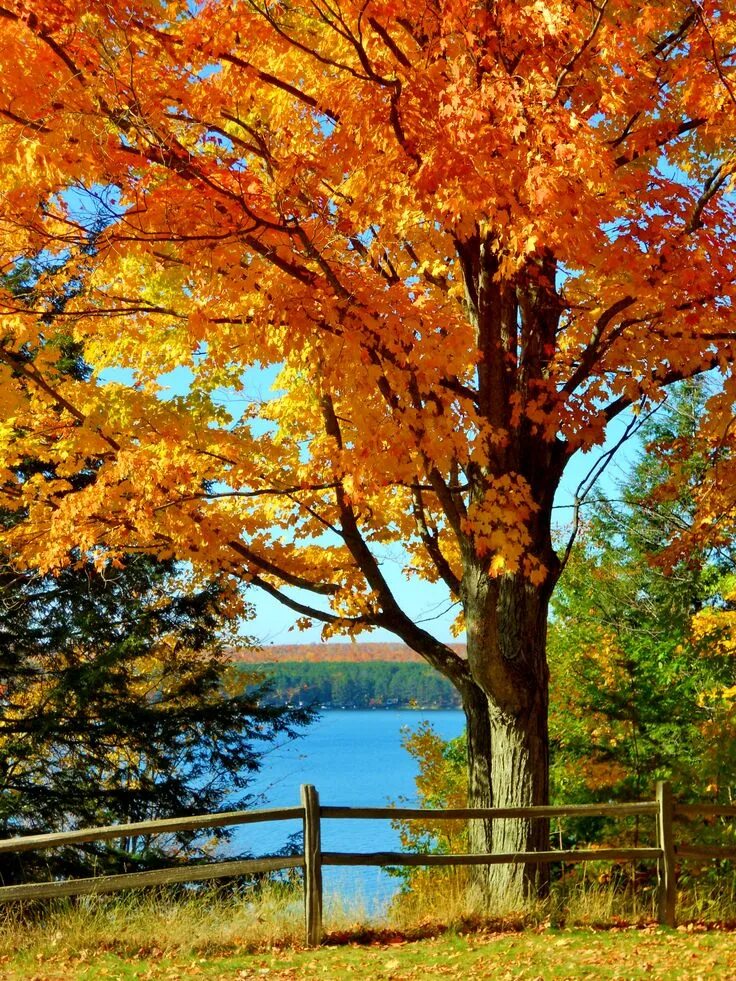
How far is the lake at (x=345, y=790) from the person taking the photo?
982 inches

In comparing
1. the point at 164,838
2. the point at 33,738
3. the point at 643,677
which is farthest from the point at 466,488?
the point at 164,838

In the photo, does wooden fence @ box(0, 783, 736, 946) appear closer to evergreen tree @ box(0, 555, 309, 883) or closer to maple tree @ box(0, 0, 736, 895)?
maple tree @ box(0, 0, 736, 895)

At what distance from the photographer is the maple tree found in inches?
295

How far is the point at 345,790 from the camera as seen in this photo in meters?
63.5

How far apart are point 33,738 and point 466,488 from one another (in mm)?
10757

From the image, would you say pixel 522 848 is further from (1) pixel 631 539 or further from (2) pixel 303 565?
(1) pixel 631 539

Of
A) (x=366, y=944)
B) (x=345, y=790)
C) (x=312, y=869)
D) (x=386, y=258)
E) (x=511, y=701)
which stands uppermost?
(x=386, y=258)

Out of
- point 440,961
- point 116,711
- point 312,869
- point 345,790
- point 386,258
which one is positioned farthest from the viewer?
point 345,790

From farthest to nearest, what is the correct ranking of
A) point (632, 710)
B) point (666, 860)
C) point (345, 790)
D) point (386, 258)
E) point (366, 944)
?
point (345, 790), point (632, 710), point (386, 258), point (666, 860), point (366, 944)

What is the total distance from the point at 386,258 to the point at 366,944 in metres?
6.73

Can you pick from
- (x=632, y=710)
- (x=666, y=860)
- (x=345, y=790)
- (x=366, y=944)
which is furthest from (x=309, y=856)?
(x=345, y=790)

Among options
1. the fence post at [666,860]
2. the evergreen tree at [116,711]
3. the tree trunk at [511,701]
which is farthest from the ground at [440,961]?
the evergreen tree at [116,711]

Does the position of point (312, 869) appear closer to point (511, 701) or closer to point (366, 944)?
point (366, 944)

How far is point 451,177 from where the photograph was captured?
751cm
